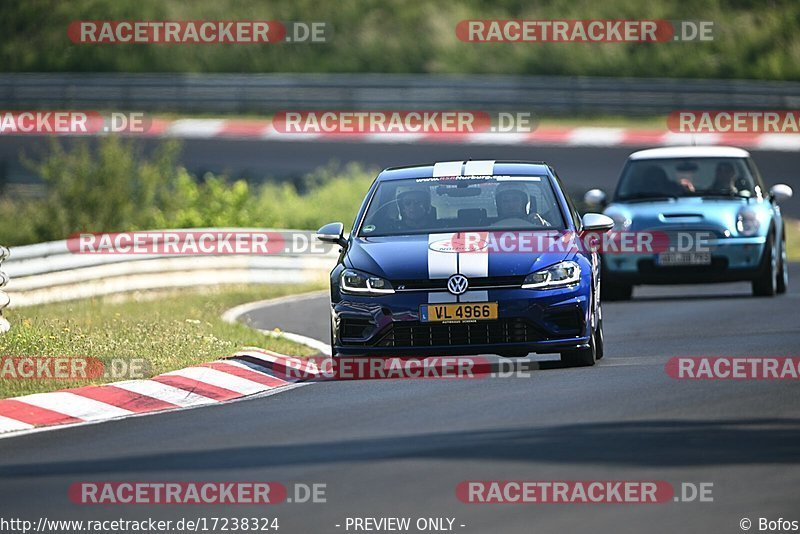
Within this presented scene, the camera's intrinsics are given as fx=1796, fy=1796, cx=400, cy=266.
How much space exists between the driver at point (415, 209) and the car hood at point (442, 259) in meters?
0.42

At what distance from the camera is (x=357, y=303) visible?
1271 centimetres

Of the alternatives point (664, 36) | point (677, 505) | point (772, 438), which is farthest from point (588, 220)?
point (664, 36)

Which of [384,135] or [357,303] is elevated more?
[384,135]

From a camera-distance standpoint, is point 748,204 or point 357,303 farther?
point 748,204

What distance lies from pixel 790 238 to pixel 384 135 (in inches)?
427

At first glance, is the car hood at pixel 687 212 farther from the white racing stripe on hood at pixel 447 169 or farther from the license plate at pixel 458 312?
the license plate at pixel 458 312

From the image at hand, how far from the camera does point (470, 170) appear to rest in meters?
14.2

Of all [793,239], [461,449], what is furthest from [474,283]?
[793,239]

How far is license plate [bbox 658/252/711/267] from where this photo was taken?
18.9 metres

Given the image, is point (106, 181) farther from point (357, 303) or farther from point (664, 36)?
point (664, 36)

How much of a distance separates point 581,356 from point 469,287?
115 centimetres

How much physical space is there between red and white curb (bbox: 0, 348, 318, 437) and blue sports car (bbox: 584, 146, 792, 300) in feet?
19.8

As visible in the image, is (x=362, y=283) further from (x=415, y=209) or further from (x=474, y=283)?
(x=415, y=209)
